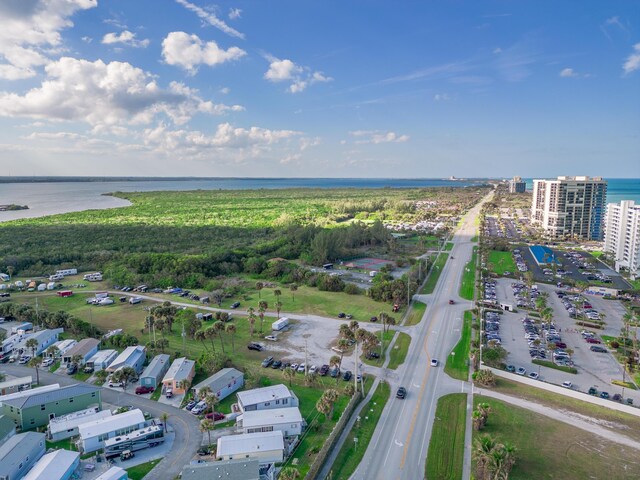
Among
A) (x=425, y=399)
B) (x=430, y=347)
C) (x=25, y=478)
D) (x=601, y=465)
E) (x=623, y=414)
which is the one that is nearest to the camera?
(x=25, y=478)

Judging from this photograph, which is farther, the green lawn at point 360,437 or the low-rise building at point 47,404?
the low-rise building at point 47,404

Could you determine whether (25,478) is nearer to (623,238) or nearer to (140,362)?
(140,362)

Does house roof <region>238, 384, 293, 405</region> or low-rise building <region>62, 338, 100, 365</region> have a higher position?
house roof <region>238, 384, 293, 405</region>

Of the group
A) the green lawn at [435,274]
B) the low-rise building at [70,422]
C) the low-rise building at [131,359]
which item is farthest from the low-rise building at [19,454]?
the green lawn at [435,274]

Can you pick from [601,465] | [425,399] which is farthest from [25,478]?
[601,465]

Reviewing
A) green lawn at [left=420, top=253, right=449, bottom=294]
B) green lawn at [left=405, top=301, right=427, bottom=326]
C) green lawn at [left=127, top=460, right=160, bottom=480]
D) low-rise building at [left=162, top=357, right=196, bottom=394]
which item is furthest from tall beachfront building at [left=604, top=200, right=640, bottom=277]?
green lawn at [left=127, top=460, right=160, bottom=480]

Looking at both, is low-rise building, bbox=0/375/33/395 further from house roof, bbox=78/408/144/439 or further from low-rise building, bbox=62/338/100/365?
house roof, bbox=78/408/144/439

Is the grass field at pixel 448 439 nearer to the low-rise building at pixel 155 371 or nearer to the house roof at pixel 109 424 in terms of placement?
the house roof at pixel 109 424
